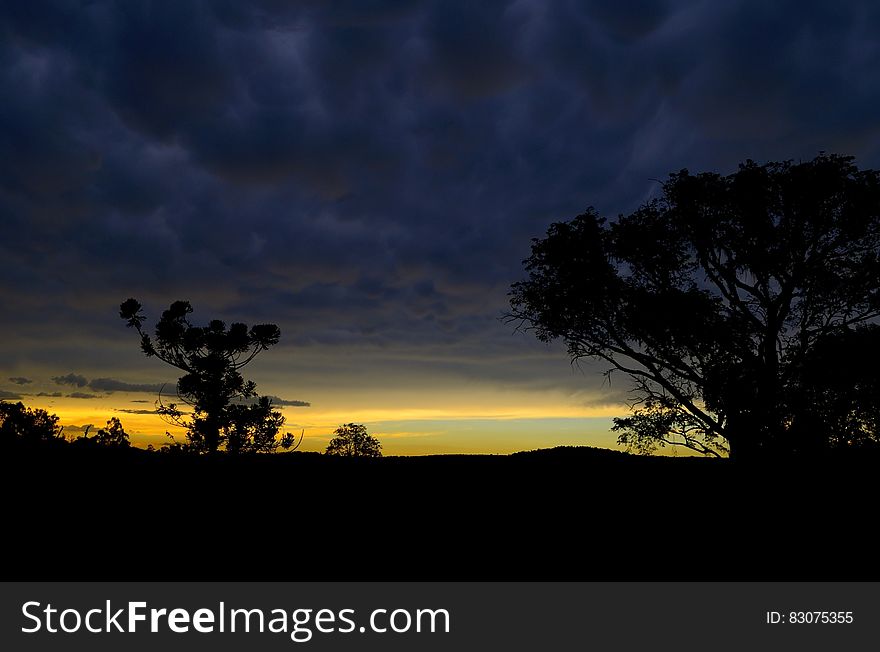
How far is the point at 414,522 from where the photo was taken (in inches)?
388

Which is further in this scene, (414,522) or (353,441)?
(353,441)

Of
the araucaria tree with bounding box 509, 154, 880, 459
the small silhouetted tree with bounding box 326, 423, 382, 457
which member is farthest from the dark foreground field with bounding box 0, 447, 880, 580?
the small silhouetted tree with bounding box 326, 423, 382, 457

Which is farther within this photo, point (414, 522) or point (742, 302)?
point (742, 302)

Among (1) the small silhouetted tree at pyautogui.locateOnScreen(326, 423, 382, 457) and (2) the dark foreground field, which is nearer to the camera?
(2) the dark foreground field

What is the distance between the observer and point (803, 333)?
26.2 meters

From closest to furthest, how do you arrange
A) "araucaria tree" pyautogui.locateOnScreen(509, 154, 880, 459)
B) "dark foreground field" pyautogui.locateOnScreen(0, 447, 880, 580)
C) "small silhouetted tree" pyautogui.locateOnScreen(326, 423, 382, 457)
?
"dark foreground field" pyautogui.locateOnScreen(0, 447, 880, 580)
"araucaria tree" pyautogui.locateOnScreen(509, 154, 880, 459)
"small silhouetted tree" pyautogui.locateOnScreen(326, 423, 382, 457)

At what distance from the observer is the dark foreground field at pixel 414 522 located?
8.33 metres

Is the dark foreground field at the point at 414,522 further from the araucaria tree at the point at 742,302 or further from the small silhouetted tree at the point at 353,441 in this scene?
the small silhouetted tree at the point at 353,441

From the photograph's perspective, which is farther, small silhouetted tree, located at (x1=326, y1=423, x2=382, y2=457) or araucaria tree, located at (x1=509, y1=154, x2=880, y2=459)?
small silhouetted tree, located at (x1=326, y1=423, x2=382, y2=457)

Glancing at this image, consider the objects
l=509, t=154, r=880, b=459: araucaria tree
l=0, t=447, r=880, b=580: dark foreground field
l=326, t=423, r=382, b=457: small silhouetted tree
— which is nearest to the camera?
l=0, t=447, r=880, b=580: dark foreground field

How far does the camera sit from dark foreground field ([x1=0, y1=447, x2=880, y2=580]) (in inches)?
328

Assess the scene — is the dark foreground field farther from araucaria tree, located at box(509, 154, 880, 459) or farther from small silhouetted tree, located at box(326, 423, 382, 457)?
small silhouetted tree, located at box(326, 423, 382, 457)
